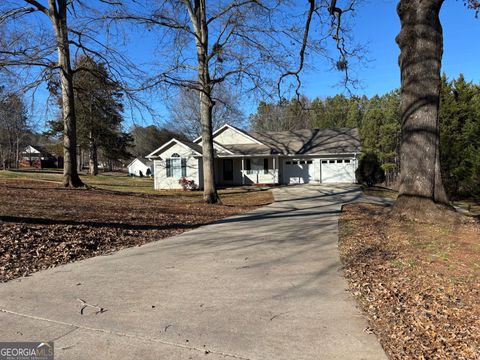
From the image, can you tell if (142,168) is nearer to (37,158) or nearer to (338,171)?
(37,158)

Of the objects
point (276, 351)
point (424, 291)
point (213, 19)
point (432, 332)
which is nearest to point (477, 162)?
point (213, 19)

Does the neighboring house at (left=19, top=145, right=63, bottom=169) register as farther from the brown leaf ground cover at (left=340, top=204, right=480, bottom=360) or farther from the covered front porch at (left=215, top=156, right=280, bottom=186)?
the brown leaf ground cover at (left=340, top=204, right=480, bottom=360)

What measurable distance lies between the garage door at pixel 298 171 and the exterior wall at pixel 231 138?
3.94m

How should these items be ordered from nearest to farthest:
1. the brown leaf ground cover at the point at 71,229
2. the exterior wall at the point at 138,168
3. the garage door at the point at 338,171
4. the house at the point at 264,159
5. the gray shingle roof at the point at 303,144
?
the brown leaf ground cover at the point at 71,229 → the house at the point at 264,159 → the gray shingle roof at the point at 303,144 → the garage door at the point at 338,171 → the exterior wall at the point at 138,168

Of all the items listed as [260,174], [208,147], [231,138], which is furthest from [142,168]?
[208,147]

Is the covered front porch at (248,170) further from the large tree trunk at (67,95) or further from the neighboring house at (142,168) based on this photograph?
the neighboring house at (142,168)

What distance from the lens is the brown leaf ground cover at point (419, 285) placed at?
127 inches

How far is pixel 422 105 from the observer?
9.62 metres

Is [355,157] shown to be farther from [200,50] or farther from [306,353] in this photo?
[306,353]

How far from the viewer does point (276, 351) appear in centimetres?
309

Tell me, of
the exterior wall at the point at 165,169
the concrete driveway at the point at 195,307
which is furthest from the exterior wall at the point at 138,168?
the concrete driveway at the point at 195,307

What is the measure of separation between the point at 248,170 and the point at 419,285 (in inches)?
991

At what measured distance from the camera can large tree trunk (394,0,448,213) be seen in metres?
9.55

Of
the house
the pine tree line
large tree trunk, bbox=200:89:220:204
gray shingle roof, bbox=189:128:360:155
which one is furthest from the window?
large tree trunk, bbox=200:89:220:204
